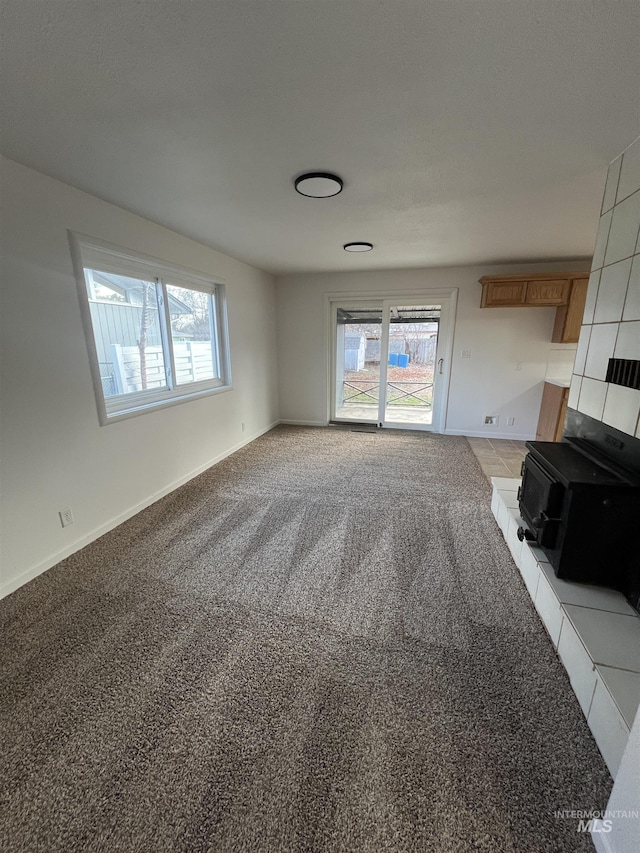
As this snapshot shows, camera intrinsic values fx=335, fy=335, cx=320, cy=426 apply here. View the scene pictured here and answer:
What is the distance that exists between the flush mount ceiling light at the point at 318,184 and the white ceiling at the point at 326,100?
0.17 ft

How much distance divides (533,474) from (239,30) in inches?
90.1

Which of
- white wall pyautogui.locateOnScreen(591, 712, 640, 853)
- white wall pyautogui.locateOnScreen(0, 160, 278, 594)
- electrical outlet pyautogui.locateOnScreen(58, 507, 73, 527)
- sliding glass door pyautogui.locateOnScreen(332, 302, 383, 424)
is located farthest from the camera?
sliding glass door pyautogui.locateOnScreen(332, 302, 383, 424)

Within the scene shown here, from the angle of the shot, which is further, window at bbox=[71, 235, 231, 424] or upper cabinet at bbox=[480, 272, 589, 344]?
upper cabinet at bbox=[480, 272, 589, 344]

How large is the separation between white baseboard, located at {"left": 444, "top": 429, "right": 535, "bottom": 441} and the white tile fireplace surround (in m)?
3.17

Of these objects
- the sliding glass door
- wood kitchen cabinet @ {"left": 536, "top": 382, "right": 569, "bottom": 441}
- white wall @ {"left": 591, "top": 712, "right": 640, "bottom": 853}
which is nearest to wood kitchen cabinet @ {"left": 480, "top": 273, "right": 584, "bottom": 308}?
wood kitchen cabinet @ {"left": 536, "top": 382, "right": 569, "bottom": 441}

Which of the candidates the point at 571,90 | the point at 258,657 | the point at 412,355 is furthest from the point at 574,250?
the point at 258,657

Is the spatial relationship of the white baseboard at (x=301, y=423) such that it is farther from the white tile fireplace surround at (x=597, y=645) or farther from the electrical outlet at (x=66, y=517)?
the white tile fireplace surround at (x=597, y=645)

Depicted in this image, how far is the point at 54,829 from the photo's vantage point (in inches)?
38.7

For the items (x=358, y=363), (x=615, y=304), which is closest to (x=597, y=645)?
(x=615, y=304)

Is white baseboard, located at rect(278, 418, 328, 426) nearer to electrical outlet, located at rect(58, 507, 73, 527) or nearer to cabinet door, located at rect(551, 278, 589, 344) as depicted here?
cabinet door, located at rect(551, 278, 589, 344)

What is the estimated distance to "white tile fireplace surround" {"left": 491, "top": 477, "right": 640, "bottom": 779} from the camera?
1096mm

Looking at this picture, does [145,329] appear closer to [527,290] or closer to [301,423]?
[301,423]

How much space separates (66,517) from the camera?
2.21 metres

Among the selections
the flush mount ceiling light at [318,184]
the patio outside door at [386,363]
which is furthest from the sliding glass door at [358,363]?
the flush mount ceiling light at [318,184]
